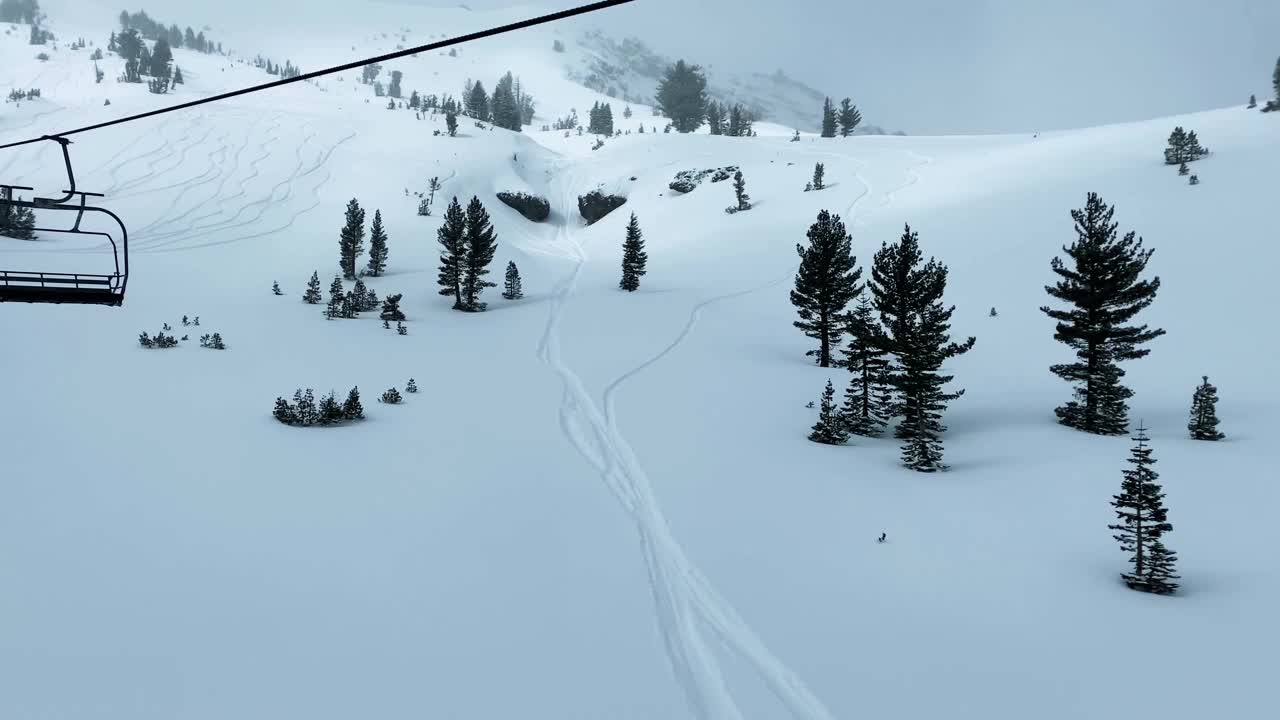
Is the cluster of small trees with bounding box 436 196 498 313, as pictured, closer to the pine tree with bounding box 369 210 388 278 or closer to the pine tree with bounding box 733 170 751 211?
the pine tree with bounding box 369 210 388 278

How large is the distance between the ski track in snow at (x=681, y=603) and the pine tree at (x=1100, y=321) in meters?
14.2

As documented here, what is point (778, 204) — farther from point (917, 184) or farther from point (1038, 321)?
point (1038, 321)

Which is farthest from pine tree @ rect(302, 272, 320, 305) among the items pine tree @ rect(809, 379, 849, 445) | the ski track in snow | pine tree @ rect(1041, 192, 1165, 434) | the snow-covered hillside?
pine tree @ rect(1041, 192, 1165, 434)

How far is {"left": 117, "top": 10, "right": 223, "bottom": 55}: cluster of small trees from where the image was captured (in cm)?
15400

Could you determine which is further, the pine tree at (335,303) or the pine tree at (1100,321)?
the pine tree at (335,303)

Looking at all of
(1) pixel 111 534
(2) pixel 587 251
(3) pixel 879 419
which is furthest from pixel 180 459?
(2) pixel 587 251

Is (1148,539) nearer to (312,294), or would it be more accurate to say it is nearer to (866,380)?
(866,380)

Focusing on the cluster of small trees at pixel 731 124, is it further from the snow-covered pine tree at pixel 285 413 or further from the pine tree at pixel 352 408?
the snow-covered pine tree at pixel 285 413

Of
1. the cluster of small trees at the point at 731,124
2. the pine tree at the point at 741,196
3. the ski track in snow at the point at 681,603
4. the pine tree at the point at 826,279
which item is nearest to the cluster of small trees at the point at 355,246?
the ski track in snow at the point at 681,603

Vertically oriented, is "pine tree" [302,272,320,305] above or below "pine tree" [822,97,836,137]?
below

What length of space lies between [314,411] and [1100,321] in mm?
24387

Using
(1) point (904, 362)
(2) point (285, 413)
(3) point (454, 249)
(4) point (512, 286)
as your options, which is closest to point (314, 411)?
(2) point (285, 413)

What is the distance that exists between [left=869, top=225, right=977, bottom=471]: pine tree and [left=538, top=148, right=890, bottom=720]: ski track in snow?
7689 mm

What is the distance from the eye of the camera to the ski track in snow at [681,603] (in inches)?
318
